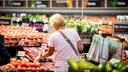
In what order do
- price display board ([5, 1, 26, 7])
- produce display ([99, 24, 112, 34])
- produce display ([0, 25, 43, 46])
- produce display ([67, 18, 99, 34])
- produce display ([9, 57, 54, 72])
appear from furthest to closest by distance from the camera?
1. price display board ([5, 1, 26, 7])
2. produce display ([99, 24, 112, 34])
3. produce display ([67, 18, 99, 34])
4. produce display ([0, 25, 43, 46])
5. produce display ([9, 57, 54, 72])

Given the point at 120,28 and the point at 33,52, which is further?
the point at 120,28

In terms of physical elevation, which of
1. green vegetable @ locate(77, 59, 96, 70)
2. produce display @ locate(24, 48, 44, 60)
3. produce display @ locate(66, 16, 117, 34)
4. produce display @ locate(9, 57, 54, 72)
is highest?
green vegetable @ locate(77, 59, 96, 70)

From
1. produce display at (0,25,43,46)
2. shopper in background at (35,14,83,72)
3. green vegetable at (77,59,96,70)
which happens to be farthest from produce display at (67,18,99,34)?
green vegetable at (77,59,96,70)

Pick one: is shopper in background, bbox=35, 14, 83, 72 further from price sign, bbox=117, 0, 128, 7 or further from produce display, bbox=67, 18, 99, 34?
price sign, bbox=117, 0, 128, 7

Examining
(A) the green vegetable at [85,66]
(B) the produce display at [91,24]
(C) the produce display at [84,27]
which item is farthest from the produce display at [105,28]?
(A) the green vegetable at [85,66]

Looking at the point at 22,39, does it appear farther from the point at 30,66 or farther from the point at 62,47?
the point at 62,47

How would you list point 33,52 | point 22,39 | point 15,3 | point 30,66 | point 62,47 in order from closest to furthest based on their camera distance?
point 62,47 < point 30,66 < point 33,52 < point 22,39 < point 15,3

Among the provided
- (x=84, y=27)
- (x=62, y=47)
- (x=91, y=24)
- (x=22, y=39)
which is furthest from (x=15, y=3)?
(x=62, y=47)

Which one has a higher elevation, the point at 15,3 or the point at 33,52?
the point at 15,3

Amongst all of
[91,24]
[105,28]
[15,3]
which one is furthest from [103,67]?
[15,3]

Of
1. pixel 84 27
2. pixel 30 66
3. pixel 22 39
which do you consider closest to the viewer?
pixel 30 66

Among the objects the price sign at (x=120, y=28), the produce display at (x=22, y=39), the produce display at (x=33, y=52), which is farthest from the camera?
the price sign at (x=120, y=28)

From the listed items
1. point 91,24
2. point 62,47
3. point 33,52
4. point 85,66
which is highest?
point 85,66

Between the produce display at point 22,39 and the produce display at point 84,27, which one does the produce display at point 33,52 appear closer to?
the produce display at point 22,39
